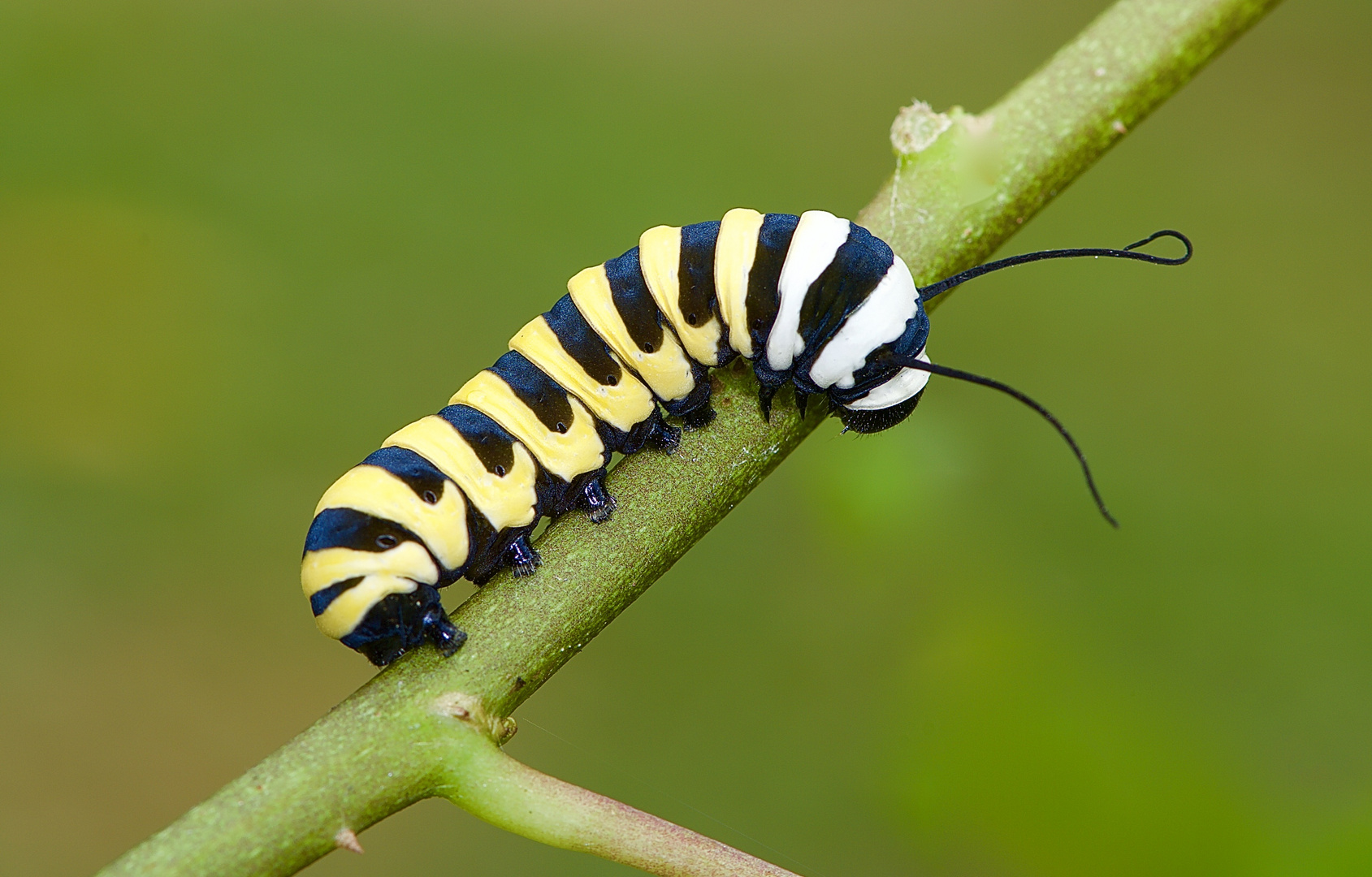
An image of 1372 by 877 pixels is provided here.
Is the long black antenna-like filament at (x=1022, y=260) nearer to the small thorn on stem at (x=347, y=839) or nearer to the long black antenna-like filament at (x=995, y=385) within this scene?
the long black antenna-like filament at (x=995, y=385)

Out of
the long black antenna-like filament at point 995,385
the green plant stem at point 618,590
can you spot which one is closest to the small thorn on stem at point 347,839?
the green plant stem at point 618,590

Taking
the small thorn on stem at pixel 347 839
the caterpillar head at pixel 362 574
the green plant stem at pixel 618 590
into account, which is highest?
the caterpillar head at pixel 362 574

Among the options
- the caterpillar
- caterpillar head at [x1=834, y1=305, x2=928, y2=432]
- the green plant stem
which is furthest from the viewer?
caterpillar head at [x1=834, y1=305, x2=928, y2=432]

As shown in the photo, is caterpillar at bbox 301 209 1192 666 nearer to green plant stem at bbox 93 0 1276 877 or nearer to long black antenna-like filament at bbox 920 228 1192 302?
long black antenna-like filament at bbox 920 228 1192 302

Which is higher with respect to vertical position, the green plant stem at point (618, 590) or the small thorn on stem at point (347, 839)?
the green plant stem at point (618, 590)

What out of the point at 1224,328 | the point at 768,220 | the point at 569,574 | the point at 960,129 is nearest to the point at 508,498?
the point at 569,574

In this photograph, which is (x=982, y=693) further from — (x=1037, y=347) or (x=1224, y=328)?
(x=1224, y=328)

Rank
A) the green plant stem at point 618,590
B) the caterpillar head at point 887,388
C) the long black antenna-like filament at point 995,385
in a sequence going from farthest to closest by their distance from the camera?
the caterpillar head at point 887,388 → the long black antenna-like filament at point 995,385 → the green plant stem at point 618,590

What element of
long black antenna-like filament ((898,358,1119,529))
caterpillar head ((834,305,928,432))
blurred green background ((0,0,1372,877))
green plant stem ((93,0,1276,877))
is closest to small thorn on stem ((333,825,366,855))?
green plant stem ((93,0,1276,877))
